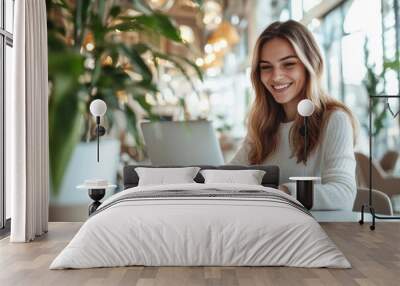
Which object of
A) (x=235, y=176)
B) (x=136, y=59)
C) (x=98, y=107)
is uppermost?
(x=136, y=59)

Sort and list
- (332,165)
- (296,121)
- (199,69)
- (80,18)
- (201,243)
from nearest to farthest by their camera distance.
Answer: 1. (201,243)
2. (80,18)
3. (199,69)
4. (332,165)
5. (296,121)

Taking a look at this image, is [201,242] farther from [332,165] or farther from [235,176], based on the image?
[332,165]

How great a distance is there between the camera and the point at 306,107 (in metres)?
5.03

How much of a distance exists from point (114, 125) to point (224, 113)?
6.57 ft

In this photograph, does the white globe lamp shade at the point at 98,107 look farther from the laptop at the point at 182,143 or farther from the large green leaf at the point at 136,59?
the large green leaf at the point at 136,59

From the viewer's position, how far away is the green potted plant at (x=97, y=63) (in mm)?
4195

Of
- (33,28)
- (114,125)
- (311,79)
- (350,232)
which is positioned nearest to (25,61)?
(33,28)

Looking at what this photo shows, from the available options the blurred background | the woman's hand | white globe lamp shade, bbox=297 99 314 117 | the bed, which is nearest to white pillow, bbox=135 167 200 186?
the blurred background

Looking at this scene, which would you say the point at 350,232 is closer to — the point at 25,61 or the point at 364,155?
the point at 364,155

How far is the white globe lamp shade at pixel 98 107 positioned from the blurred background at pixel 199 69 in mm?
74

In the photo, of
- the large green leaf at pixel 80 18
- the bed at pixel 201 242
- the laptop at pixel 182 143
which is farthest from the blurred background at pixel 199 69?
the bed at pixel 201 242

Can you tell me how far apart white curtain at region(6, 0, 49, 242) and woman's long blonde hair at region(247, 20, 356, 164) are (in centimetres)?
193

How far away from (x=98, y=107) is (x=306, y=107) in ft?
5.79

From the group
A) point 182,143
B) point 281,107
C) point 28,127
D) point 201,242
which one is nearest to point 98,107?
point 28,127
